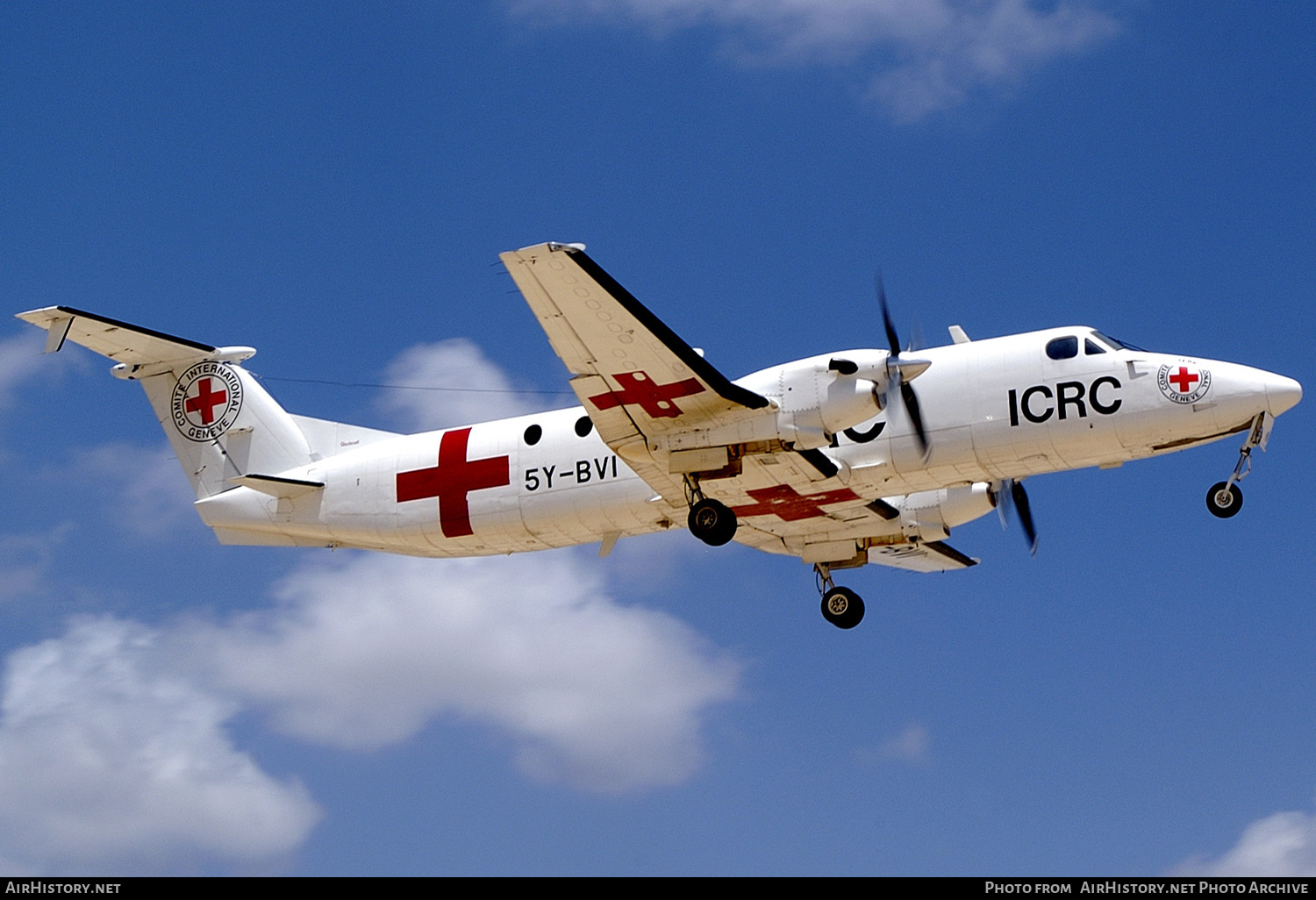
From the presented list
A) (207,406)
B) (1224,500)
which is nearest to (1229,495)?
(1224,500)

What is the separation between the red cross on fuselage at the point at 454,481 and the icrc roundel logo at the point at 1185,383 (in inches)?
381

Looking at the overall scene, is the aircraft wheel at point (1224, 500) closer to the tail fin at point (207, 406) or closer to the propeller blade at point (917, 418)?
the propeller blade at point (917, 418)

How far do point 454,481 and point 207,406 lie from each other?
5.92 metres

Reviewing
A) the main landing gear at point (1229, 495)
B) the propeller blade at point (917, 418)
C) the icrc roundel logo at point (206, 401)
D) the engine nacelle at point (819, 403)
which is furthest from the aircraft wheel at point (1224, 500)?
the icrc roundel logo at point (206, 401)

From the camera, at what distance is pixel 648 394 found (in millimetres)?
19078

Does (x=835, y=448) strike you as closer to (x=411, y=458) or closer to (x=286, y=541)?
(x=411, y=458)

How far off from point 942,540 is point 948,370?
4637 mm

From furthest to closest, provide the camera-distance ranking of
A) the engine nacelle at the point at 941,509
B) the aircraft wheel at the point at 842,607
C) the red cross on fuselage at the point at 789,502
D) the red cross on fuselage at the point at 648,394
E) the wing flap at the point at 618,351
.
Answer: the aircraft wheel at the point at 842,607 < the engine nacelle at the point at 941,509 < the red cross on fuselage at the point at 789,502 < the red cross on fuselage at the point at 648,394 < the wing flap at the point at 618,351

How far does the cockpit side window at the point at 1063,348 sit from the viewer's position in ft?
62.5

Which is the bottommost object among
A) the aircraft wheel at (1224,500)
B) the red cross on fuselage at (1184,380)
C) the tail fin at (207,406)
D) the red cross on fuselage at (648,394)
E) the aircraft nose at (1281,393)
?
the aircraft wheel at (1224,500)

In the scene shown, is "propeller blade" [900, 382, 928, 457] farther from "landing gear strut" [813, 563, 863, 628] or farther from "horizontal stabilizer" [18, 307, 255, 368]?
"horizontal stabilizer" [18, 307, 255, 368]

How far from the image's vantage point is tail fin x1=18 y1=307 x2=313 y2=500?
24.3 metres

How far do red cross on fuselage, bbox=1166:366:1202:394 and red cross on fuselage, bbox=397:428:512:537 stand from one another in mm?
9797

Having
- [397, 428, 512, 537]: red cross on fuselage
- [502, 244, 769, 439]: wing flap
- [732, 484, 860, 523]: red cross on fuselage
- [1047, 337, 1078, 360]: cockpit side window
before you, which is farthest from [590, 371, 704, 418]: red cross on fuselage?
[1047, 337, 1078, 360]: cockpit side window
